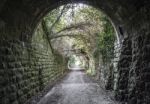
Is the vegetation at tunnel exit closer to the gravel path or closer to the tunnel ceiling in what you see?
the gravel path

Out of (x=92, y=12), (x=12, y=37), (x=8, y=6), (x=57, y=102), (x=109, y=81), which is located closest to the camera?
(x=8, y=6)

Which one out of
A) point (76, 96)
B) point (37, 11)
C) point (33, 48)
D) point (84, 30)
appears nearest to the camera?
point (37, 11)

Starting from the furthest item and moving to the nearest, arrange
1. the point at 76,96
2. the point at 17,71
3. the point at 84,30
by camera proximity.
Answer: the point at 84,30 < the point at 76,96 < the point at 17,71

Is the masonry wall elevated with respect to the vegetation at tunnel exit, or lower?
lower

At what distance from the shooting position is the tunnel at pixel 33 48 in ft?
21.0

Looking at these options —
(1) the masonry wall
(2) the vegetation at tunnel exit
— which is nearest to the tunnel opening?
(2) the vegetation at tunnel exit

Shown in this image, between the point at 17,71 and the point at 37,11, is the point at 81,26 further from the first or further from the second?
the point at 17,71

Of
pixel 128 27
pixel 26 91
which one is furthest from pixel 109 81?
pixel 26 91

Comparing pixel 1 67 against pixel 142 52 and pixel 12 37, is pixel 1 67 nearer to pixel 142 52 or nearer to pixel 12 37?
pixel 12 37

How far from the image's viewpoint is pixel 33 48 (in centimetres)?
1059

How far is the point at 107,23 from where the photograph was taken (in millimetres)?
12289

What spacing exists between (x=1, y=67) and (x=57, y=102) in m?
2.82

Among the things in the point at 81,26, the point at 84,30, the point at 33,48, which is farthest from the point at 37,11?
the point at 84,30

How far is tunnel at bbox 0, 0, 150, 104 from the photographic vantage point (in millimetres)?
6391
